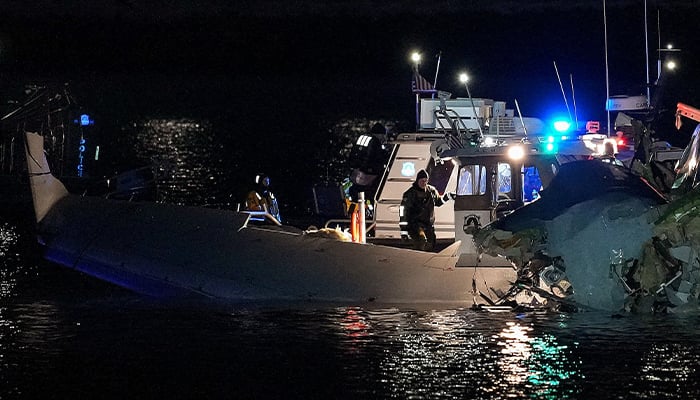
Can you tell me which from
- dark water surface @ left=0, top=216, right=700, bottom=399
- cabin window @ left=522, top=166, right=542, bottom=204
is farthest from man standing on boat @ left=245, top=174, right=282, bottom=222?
cabin window @ left=522, top=166, right=542, bottom=204

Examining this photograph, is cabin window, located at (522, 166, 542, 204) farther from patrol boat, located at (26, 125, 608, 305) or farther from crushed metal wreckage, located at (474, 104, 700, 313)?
crushed metal wreckage, located at (474, 104, 700, 313)

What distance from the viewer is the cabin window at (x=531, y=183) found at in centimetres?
2183

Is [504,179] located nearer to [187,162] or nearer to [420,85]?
[420,85]

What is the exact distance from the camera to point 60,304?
2389 centimetres

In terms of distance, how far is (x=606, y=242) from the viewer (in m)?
18.8

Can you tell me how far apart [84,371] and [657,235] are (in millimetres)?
7848

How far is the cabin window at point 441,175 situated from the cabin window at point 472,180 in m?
3.68

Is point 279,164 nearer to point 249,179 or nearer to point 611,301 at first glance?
point 249,179

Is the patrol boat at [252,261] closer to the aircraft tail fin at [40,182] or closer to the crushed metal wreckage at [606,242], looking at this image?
the crushed metal wreckage at [606,242]

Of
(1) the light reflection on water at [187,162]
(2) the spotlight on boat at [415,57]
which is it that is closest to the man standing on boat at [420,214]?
(2) the spotlight on boat at [415,57]

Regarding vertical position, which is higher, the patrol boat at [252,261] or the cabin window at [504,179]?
the cabin window at [504,179]

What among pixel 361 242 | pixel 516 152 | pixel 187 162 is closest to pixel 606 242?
pixel 516 152

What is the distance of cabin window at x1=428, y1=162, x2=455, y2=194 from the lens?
1019 inches

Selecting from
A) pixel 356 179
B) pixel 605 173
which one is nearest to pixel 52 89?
pixel 356 179
